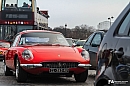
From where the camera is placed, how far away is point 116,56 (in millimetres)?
3857

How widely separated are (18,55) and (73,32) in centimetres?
7490

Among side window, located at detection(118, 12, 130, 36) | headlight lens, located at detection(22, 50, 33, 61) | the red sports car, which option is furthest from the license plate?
side window, located at detection(118, 12, 130, 36)

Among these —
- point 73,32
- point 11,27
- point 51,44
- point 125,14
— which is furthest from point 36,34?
point 73,32

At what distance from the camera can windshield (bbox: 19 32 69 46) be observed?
9844 mm

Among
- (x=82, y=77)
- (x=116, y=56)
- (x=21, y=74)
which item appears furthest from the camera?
(x=82, y=77)

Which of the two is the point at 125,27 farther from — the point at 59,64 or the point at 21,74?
the point at 21,74

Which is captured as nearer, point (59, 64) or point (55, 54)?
point (59, 64)

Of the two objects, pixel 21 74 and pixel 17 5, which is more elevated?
pixel 17 5

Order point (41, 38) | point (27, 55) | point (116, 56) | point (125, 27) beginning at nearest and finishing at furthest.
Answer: point (116, 56) → point (125, 27) → point (27, 55) → point (41, 38)

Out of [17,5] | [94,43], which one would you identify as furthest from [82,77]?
[17,5]

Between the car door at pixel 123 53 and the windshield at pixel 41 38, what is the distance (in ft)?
19.5

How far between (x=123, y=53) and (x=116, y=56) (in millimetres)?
159

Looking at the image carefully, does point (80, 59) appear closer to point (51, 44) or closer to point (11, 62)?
point (51, 44)

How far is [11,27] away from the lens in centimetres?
2442
